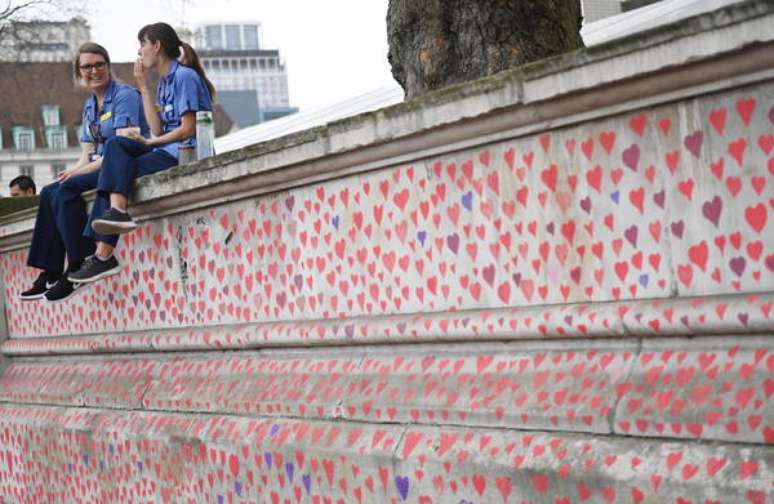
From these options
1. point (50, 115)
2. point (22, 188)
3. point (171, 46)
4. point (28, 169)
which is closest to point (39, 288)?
point (171, 46)

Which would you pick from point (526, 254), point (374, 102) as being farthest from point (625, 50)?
point (374, 102)

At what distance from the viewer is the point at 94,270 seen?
6660 mm

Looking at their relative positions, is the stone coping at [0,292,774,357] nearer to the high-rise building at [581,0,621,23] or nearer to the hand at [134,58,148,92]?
the hand at [134,58,148,92]

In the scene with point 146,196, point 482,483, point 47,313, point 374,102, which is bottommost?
point 482,483

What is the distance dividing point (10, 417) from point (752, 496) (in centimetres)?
567

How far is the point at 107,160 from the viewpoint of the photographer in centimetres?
668

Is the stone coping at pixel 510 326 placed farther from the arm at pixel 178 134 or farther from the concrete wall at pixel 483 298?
the arm at pixel 178 134

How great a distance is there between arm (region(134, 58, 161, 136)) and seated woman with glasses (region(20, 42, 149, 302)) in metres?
0.13

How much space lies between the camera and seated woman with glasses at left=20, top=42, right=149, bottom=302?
703 cm

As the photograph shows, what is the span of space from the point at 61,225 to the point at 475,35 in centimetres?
234

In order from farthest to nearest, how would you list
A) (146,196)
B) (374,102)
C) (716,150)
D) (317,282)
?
(374,102) → (146,196) → (317,282) → (716,150)

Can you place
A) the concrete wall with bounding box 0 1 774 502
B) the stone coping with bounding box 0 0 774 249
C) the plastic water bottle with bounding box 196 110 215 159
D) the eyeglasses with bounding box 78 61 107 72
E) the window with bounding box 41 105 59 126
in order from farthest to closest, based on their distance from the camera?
the window with bounding box 41 105 59 126 < the eyeglasses with bounding box 78 61 107 72 < the plastic water bottle with bounding box 196 110 215 159 < the concrete wall with bounding box 0 1 774 502 < the stone coping with bounding box 0 0 774 249

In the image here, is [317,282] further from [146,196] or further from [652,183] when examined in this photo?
[652,183]

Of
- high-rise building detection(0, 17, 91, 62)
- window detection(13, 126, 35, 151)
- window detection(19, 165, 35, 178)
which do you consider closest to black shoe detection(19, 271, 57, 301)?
high-rise building detection(0, 17, 91, 62)
